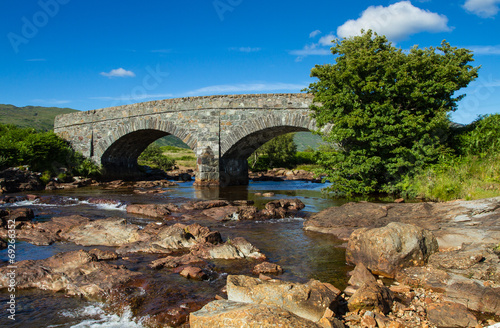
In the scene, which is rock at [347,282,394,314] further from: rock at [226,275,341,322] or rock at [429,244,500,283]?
rock at [429,244,500,283]

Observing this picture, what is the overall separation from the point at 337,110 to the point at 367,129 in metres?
1.36

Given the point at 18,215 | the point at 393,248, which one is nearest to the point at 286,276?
the point at 393,248

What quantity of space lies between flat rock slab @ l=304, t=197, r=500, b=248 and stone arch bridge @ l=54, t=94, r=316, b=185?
27.8 ft

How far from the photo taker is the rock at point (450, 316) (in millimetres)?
4074

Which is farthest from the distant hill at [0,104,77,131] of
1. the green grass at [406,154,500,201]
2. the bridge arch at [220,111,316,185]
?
the green grass at [406,154,500,201]

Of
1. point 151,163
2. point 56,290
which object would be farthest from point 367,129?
point 151,163

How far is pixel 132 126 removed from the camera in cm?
2314

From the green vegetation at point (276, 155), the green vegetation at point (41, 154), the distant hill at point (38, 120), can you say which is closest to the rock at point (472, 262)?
the green vegetation at point (41, 154)

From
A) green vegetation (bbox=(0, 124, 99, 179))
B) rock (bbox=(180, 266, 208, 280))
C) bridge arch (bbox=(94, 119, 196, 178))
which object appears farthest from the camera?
bridge arch (bbox=(94, 119, 196, 178))

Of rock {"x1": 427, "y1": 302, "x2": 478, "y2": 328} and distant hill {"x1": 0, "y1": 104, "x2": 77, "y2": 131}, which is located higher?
distant hill {"x1": 0, "y1": 104, "x2": 77, "y2": 131}

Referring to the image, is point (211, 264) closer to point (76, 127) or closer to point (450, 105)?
point (450, 105)

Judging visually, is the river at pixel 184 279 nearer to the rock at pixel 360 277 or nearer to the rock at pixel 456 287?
the rock at pixel 360 277

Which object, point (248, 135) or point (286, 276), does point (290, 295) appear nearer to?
point (286, 276)

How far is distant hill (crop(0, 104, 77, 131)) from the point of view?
106 m
